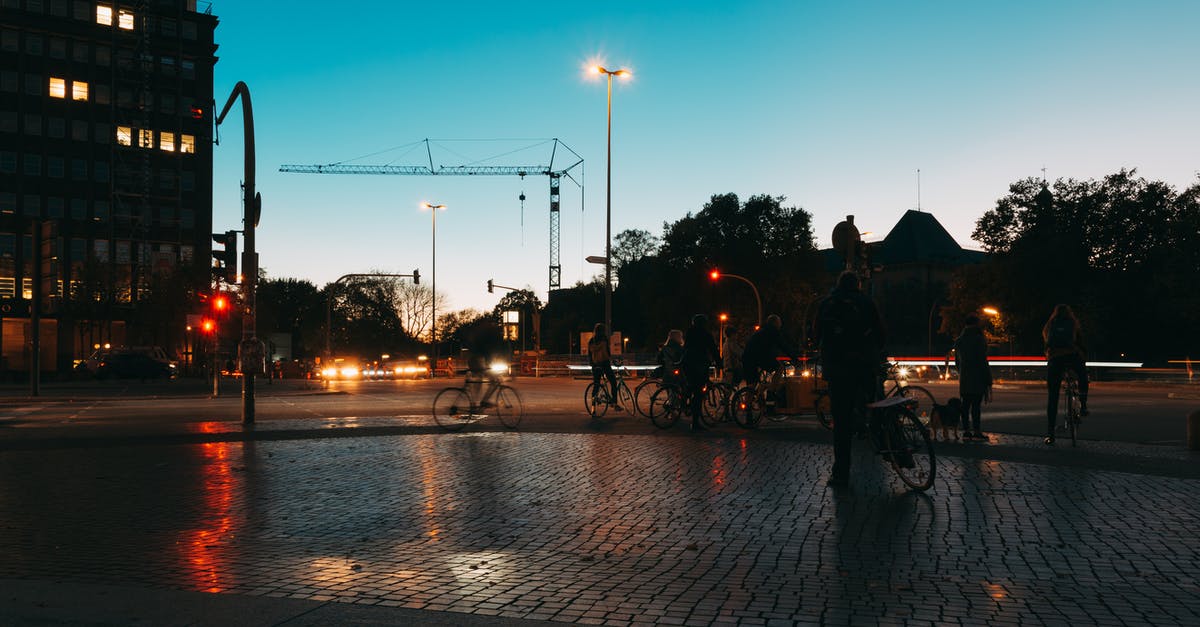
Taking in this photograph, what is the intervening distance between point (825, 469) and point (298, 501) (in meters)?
5.23

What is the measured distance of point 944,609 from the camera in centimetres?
470

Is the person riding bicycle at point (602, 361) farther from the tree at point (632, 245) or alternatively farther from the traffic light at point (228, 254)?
the tree at point (632, 245)

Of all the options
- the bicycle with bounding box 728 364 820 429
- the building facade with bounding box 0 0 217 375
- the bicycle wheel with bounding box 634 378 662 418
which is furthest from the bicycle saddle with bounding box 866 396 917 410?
the building facade with bounding box 0 0 217 375

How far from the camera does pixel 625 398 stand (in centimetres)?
1817

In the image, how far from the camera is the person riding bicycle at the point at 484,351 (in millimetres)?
15250

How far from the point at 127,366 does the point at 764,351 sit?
127 feet

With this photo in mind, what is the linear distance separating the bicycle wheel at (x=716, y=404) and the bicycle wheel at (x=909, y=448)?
6962 mm

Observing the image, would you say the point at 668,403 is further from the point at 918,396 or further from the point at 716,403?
the point at 918,396

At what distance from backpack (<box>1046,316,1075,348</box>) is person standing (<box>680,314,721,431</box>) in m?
4.73

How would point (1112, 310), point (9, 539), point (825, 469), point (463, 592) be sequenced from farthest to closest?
point (1112, 310) < point (825, 469) < point (9, 539) < point (463, 592)

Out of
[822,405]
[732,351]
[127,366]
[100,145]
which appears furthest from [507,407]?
[100,145]

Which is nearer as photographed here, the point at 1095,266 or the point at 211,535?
the point at 211,535

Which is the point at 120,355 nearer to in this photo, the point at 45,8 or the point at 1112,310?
the point at 45,8

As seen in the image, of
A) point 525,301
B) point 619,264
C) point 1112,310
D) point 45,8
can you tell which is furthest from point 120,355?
point 525,301
